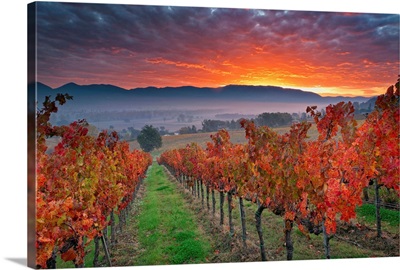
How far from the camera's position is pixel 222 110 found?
8922 millimetres

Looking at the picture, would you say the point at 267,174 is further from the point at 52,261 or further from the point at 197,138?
the point at 52,261

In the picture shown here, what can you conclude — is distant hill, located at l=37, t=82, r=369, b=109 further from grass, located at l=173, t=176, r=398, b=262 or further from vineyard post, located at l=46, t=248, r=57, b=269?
grass, located at l=173, t=176, r=398, b=262

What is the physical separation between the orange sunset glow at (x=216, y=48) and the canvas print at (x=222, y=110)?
2cm

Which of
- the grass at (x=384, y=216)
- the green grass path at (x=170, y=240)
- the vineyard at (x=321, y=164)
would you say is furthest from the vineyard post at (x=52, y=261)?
the grass at (x=384, y=216)

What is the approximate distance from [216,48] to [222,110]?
Result: 1351 mm

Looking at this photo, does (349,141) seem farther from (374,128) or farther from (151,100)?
(151,100)

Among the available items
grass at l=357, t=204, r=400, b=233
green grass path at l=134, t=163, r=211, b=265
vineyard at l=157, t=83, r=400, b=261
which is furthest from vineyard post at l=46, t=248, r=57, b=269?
grass at l=357, t=204, r=400, b=233

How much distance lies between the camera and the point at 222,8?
8133mm

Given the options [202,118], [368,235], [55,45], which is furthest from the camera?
[368,235]

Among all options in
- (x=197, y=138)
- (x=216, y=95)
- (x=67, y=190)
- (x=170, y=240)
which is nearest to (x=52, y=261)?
(x=67, y=190)

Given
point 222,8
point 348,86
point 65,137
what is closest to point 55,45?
point 65,137

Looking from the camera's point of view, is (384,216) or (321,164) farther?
(384,216)

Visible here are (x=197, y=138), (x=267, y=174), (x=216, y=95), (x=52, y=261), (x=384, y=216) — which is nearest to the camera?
(x=52, y=261)

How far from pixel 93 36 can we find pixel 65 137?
1.87 metres
